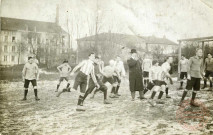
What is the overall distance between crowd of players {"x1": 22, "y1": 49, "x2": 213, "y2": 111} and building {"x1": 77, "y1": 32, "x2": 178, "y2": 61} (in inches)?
6.1

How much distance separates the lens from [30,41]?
12.9ft

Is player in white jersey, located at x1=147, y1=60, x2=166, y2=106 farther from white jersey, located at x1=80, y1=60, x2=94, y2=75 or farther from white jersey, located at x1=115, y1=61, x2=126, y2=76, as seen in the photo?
white jersey, located at x1=80, y1=60, x2=94, y2=75

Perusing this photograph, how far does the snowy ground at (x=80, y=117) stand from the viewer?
3312 mm

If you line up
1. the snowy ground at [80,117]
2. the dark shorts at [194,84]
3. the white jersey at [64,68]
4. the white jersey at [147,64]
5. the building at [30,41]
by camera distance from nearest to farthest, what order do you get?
the snowy ground at [80,117], the building at [30,41], the white jersey at [64,68], the dark shorts at [194,84], the white jersey at [147,64]

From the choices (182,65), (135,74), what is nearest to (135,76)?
(135,74)

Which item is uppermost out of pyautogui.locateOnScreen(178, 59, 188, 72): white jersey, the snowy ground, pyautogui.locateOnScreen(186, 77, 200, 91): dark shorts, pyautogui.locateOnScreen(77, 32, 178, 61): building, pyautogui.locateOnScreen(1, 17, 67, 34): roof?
pyautogui.locateOnScreen(1, 17, 67, 34): roof

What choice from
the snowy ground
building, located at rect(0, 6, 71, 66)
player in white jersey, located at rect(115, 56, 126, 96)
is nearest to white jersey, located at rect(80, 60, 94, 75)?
building, located at rect(0, 6, 71, 66)

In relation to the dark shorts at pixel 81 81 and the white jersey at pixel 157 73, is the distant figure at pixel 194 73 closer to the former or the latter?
the white jersey at pixel 157 73

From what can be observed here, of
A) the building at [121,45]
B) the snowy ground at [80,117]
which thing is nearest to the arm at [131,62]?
the building at [121,45]

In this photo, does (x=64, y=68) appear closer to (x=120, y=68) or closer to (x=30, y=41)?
(x=30, y=41)

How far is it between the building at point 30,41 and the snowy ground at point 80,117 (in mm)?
607

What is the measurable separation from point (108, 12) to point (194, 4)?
2.17 meters

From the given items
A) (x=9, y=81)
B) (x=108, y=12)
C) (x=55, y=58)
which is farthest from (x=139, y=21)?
(x=9, y=81)

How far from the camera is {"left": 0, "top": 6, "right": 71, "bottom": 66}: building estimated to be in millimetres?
3736
